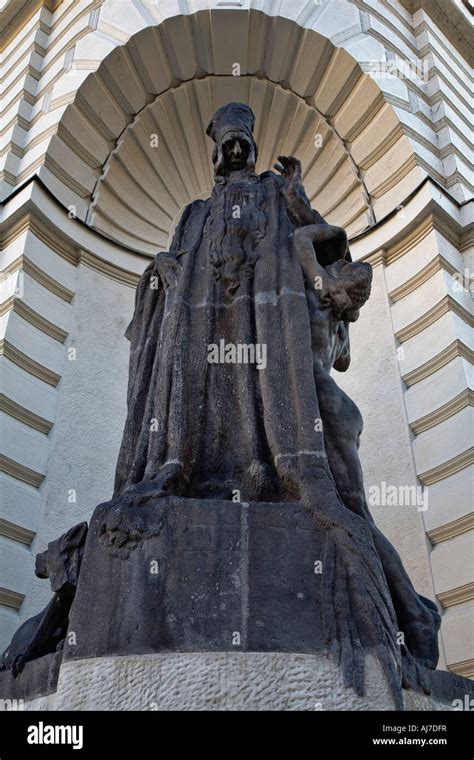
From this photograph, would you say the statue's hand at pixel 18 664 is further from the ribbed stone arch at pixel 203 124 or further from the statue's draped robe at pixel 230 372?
the ribbed stone arch at pixel 203 124

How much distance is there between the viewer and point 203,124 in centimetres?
1050

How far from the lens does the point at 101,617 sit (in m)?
2.81

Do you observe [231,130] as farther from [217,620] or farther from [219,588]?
[217,620]

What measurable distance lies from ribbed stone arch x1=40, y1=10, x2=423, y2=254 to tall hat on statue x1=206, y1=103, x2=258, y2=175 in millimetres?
4579

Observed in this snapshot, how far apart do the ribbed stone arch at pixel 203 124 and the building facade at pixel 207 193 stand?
25 mm

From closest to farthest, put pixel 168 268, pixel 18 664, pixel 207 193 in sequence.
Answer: pixel 18 664
pixel 168 268
pixel 207 193

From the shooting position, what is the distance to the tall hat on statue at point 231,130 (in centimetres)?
443

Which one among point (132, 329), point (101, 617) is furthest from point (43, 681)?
point (132, 329)

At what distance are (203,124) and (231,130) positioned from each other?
6.43 metres

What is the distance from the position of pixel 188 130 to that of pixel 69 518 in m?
5.85

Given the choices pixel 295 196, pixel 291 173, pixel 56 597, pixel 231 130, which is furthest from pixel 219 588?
pixel 231 130

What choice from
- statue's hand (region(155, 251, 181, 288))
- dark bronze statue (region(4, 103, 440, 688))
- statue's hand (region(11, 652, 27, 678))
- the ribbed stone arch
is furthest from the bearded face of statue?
the ribbed stone arch

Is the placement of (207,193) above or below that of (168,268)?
above
